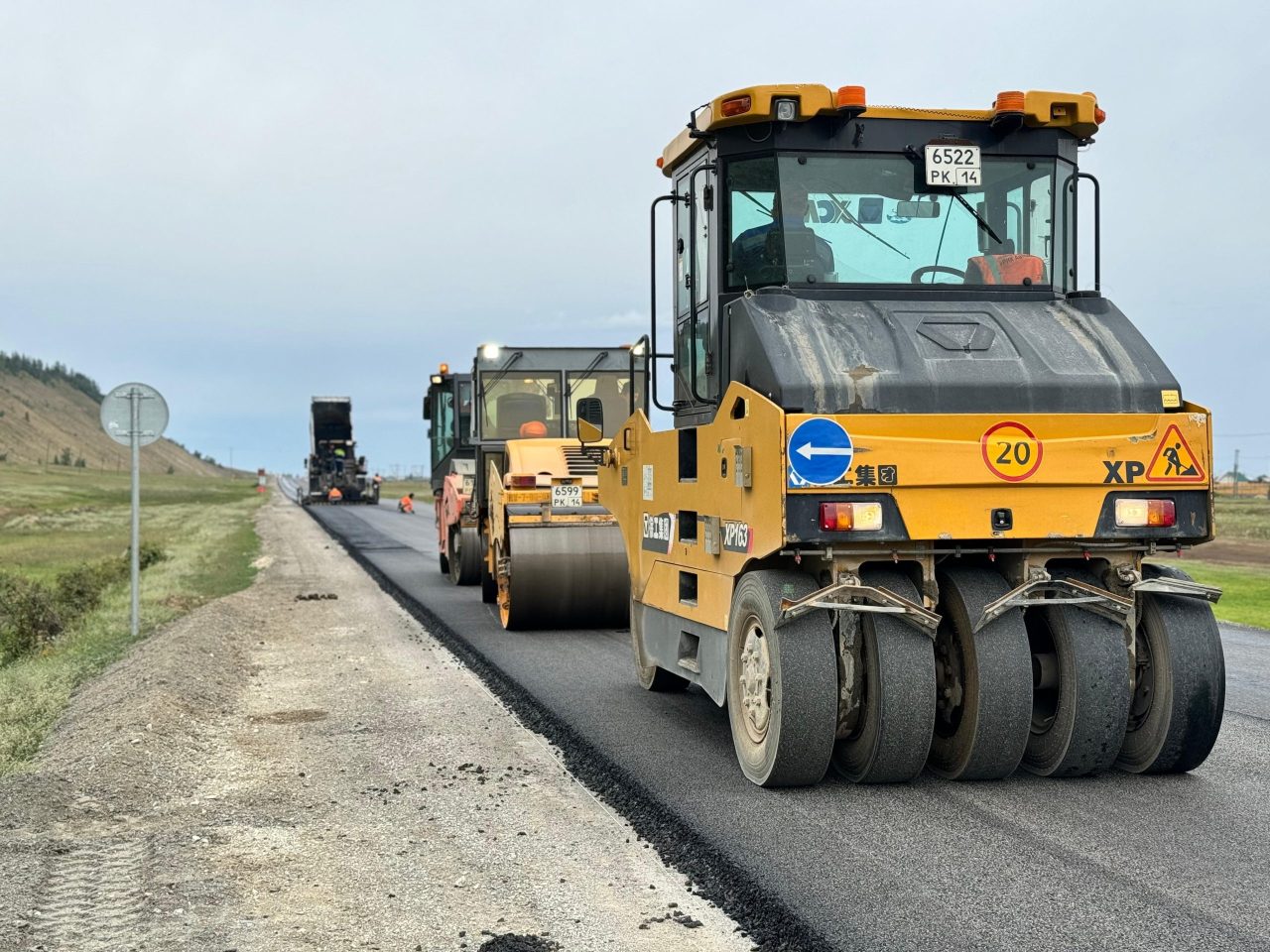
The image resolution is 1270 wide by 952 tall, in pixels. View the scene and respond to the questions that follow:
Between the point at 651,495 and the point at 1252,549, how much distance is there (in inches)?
864

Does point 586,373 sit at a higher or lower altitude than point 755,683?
higher

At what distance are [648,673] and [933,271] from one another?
3554mm

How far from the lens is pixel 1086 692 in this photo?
6.08m

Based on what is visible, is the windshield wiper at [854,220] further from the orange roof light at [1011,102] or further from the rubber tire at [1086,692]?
the rubber tire at [1086,692]

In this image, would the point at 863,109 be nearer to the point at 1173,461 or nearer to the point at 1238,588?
the point at 1173,461

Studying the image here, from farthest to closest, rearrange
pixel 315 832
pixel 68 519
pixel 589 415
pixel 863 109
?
pixel 68 519 → pixel 589 415 → pixel 863 109 → pixel 315 832

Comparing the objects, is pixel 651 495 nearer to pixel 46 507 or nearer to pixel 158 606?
pixel 158 606

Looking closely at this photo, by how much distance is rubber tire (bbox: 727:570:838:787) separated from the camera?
5973 millimetres

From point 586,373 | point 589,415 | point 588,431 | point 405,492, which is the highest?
point 586,373

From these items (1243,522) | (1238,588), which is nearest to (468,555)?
(1238,588)

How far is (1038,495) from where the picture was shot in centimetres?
596

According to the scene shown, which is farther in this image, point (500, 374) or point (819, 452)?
point (500, 374)

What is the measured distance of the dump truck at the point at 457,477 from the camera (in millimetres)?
17125

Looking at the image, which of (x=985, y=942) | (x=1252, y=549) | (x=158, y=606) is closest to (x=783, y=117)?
(x=985, y=942)
